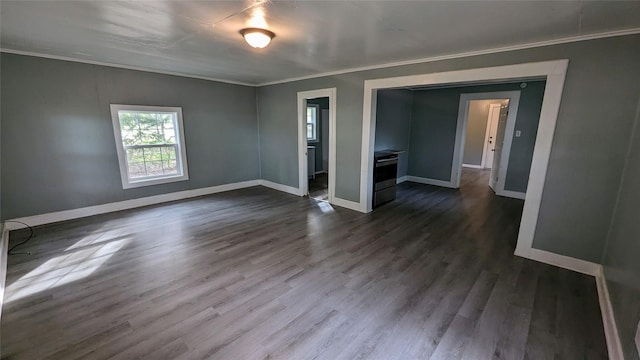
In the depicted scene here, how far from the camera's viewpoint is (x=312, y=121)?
773 centimetres

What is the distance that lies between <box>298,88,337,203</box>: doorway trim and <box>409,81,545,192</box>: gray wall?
10.1 feet

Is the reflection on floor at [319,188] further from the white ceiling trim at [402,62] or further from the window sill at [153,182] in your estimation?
the window sill at [153,182]

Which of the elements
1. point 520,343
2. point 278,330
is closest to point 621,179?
point 520,343

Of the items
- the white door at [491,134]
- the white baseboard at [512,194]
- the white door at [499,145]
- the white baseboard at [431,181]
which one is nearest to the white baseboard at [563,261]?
the white baseboard at [512,194]

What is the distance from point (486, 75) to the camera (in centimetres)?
304

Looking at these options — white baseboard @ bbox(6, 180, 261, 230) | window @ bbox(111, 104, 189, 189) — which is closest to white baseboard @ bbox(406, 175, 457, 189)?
white baseboard @ bbox(6, 180, 261, 230)

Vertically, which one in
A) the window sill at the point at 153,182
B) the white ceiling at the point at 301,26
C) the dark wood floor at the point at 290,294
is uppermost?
the white ceiling at the point at 301,26

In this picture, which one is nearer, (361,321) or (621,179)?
(361,321)

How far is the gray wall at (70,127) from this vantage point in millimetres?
3554

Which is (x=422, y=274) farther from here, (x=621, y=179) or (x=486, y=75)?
(x=486, y=75)

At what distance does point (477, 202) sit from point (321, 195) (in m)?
3.15

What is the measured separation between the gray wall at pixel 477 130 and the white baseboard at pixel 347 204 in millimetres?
5910

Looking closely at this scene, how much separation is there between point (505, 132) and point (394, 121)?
92.0 inches

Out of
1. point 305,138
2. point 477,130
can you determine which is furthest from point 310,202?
point 477,130
